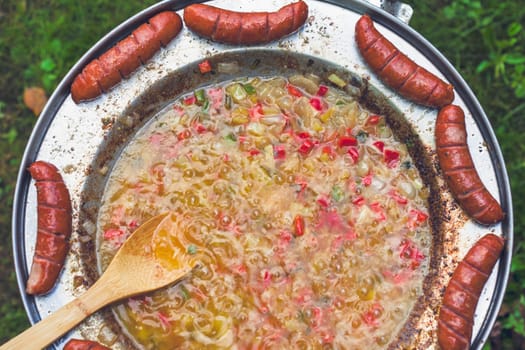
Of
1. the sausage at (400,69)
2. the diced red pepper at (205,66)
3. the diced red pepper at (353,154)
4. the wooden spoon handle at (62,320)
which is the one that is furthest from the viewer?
the diced red pepper at (353,154)

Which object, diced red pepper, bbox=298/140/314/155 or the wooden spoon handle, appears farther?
diced red pepper, bbox=298/140/314/155

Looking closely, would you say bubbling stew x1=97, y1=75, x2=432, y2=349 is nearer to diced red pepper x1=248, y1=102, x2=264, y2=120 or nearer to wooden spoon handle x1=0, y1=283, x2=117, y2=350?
diced red pepper x1=248, y1=102, x2=264, y2=120

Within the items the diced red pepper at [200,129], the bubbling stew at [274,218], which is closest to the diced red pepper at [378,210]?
the bubbling stew at [274,218]

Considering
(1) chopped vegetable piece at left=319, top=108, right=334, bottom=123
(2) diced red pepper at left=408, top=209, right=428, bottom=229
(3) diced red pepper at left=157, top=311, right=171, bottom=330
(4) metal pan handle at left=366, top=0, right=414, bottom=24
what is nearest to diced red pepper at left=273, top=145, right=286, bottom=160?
(1) chopped vegetable piece at left=319, top=108, right=334, bottom=123

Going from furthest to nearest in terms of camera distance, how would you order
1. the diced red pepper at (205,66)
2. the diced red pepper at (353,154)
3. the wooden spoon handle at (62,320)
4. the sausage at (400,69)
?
the diced red pepper at (353,154) → the diced red pepper at (205,66) → the sausage at (400,69) → the wooden spoon handle at (62,320)

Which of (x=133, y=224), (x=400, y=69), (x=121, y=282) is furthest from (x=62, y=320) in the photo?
(x=400, y=69)

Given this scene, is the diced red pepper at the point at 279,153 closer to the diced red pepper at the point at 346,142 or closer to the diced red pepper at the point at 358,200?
the diced red pepper at the point at 346,142

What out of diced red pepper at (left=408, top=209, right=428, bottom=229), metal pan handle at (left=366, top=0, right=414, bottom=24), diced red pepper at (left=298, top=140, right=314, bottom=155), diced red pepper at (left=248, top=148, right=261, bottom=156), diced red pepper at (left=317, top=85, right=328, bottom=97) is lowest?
diced red pepper at (left=408, top=209, right=428, bottom=229)

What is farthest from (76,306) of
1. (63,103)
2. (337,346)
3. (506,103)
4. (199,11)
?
(506,103)

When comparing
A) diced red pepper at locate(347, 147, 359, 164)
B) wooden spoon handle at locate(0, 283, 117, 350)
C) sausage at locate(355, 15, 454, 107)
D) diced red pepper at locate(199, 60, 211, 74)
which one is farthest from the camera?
diced red pepper at locate(347, 147, 359, 164)
